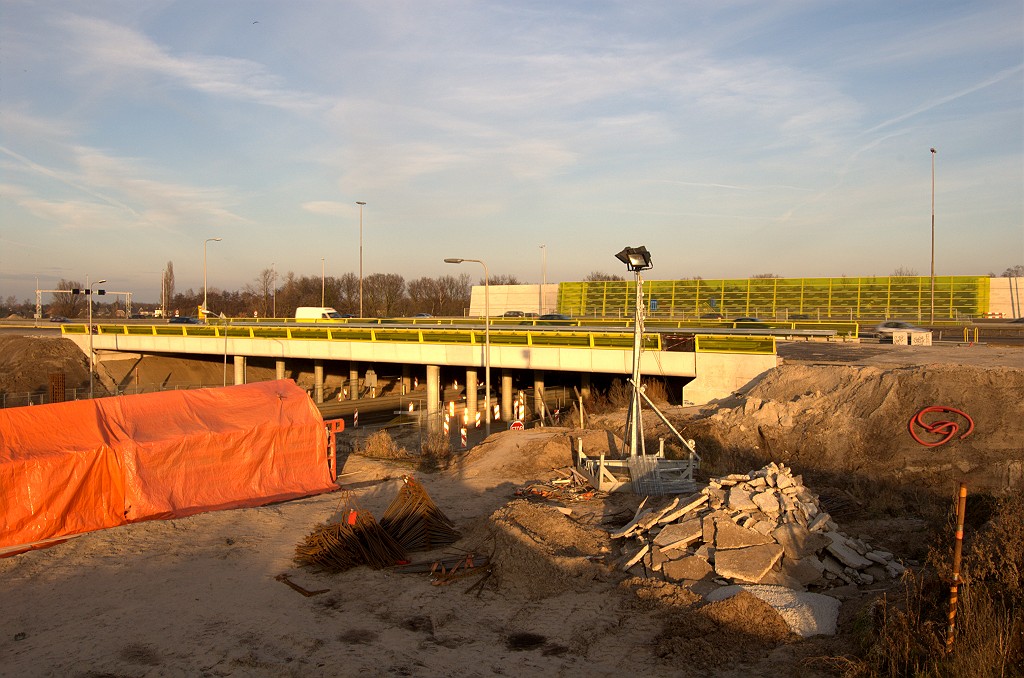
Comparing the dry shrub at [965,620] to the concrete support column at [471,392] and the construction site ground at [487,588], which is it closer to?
the construction site ground at [487,588]

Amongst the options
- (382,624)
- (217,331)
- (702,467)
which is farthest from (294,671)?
(217,331)

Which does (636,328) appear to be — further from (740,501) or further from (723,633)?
(723,633)

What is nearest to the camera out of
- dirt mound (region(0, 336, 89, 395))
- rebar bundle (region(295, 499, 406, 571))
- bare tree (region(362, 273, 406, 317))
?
rebar bundle (region(295, 499, 406, 571))

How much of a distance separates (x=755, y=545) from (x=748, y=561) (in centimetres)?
33

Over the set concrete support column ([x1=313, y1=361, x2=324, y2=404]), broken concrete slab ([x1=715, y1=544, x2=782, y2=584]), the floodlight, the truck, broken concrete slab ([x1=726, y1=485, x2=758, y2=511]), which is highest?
the floodlight

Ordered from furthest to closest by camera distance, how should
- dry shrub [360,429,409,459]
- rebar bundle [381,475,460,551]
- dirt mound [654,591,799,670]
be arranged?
dry shrub [360,429,409,459] < rebar bundle [381,475,460,551] < dirt mound [654,591,799,670]

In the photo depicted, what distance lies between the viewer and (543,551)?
37.4 ft

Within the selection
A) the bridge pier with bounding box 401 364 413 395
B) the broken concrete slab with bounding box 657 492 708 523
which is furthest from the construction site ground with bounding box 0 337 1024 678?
the bridge pier with bounding box 401 364 413 395

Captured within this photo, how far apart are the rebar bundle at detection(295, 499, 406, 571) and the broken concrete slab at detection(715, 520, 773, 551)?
5.28 meters

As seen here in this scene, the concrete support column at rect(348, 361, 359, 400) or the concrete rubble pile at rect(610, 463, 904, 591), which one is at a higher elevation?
the concrete rubble pile at rect(610, 463, 904, 591)

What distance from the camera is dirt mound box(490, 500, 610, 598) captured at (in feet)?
35.3

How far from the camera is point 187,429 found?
50.6ft

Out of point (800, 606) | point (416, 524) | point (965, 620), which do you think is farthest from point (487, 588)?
point (965, 620)

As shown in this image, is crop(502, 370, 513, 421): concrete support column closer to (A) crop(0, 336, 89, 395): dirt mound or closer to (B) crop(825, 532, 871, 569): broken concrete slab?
(B) crop(825, 532, 871, 569): broken concrete slab
